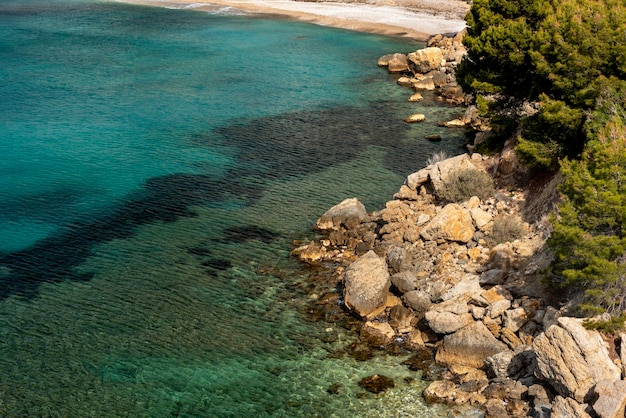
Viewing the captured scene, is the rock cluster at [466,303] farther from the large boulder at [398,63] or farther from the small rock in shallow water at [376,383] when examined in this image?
the large boulder at [398,63]

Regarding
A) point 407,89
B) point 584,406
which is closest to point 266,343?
point 584,406

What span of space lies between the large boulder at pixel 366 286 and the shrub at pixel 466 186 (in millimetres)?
7663

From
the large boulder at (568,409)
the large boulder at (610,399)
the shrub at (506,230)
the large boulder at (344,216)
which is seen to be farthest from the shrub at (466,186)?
the large boulder at (610,399)

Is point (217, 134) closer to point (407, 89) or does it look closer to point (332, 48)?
point (407, 89)

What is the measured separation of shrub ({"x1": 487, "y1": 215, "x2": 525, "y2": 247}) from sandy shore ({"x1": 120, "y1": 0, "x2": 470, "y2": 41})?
63784 mm

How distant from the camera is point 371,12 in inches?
4326

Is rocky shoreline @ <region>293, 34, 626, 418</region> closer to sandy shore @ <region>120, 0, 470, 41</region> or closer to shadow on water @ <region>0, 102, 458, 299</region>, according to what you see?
shadow on water @ <region>0, 102, 458, 299</region>

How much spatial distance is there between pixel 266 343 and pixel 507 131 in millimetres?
21925

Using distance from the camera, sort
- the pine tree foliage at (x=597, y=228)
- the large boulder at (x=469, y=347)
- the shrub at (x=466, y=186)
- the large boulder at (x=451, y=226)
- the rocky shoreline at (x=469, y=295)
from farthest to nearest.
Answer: the shrub at (x=466, y=186) < the large boulder at (x=451, y=226) < the large boulder at (x=469, y=347) < the pine tree foliage at (x=597, y=228) < the rocky shoreline at (x=469, y=295)

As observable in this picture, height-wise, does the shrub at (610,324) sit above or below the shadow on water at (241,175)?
above

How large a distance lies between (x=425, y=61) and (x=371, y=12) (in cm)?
3757

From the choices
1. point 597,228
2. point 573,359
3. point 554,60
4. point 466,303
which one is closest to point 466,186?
point 554,60

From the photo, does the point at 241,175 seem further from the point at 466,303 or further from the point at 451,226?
the point at 466,303

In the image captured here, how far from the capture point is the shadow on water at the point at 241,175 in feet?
125
